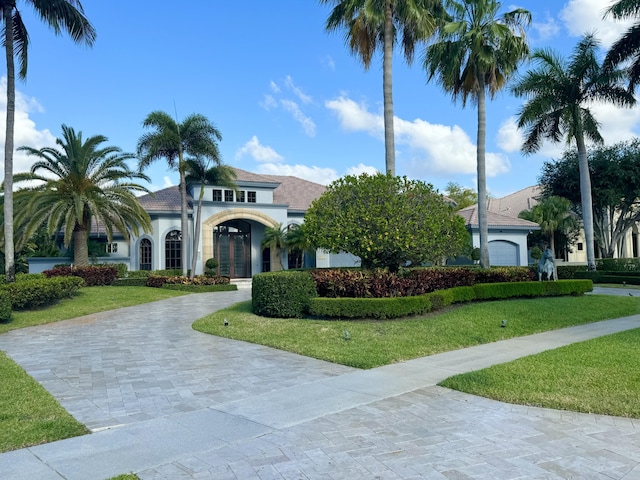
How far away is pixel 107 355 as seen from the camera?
31.2 ft

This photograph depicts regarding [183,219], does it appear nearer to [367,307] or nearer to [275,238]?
[275,238]

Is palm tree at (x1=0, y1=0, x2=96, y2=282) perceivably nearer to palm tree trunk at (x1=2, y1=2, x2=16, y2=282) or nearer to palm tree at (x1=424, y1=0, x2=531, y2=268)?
palm tree trunk at (x1=2, y1=2, x2=16, y2=282)

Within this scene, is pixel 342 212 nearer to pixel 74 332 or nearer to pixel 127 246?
pixel 74 332

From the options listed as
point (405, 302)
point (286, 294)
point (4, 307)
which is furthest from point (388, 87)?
point (4, 307)

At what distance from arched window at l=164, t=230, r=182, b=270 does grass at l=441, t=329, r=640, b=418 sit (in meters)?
23.9

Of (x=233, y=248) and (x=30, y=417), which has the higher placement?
(x=233, y=248)

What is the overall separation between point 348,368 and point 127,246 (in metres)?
24.6

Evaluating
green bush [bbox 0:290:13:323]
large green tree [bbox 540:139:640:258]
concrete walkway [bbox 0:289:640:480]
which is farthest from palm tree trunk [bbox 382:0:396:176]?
large green tree [bbox 540:139:640:258]

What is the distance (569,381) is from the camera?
6.87 meters

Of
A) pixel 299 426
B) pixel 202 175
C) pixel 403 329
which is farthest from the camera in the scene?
pixel 202 175

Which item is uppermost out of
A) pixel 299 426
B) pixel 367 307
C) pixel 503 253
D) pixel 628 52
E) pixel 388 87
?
pixel 628 52

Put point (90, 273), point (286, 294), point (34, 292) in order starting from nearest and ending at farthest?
point (286, 294) < point (34, 292) < point (90, 273)

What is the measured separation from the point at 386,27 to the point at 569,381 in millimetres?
15819

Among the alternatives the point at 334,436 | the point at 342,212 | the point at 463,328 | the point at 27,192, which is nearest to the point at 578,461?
the point at 334,436
